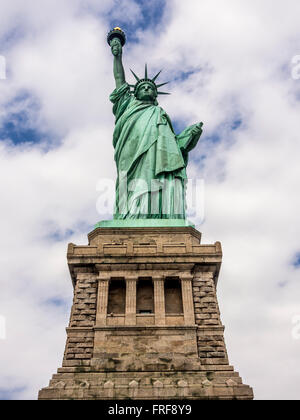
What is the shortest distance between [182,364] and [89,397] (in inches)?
116

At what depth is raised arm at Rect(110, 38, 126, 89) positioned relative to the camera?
25702mm

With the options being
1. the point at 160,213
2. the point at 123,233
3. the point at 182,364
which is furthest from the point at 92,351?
the point at 160,213

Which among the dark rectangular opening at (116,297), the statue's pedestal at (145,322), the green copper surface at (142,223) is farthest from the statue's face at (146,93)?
the dark rectangular opening at (116,297)

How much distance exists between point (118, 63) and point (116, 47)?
1142mm

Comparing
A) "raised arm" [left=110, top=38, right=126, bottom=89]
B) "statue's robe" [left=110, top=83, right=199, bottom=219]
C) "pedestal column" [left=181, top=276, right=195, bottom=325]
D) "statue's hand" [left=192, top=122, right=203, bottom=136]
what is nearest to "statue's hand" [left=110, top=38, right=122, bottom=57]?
"raised arm" [left=110, top=38, right=126, bottom=89]

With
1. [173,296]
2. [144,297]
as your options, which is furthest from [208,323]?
[144,297]

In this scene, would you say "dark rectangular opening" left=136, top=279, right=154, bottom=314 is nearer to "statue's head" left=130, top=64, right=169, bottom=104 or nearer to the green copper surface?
the green copper surface

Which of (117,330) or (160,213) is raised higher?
(160,213)

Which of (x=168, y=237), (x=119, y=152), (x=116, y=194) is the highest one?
(x=119, y=152)

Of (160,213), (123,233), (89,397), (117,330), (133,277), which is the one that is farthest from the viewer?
(160,213)

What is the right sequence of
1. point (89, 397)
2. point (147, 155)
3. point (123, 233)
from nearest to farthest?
point (89, 397), point (123, 233), point (147, 155)

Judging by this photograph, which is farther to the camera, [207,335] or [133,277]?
[133,277]

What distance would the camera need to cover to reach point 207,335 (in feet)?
48.3
